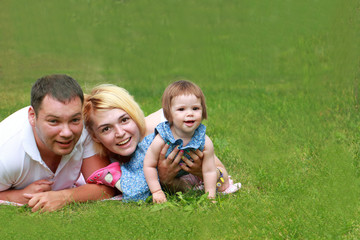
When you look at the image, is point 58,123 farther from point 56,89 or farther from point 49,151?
point 49,151

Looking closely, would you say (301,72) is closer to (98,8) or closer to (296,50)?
(296,50)

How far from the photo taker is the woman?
4899 mm

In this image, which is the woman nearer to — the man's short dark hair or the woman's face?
the woman's face

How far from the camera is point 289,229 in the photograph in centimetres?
421

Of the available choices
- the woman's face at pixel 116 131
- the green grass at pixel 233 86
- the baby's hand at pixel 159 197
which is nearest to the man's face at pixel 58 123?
the woman's face at pixel 116 131

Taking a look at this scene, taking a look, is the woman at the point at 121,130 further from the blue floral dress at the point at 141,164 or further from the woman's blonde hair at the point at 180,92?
the woman's blonde hair at the point at 180,92

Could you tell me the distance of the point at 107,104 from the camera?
5.00 meters

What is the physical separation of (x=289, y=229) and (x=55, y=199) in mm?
2110

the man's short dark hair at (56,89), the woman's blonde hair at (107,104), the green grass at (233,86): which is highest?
the man's short dark hair at (56,89)

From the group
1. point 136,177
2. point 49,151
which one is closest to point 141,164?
point 136,177

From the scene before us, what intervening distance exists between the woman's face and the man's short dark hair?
1.22ft

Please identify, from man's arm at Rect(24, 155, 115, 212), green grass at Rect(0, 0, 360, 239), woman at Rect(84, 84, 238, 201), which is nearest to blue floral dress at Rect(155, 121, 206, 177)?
woman at Rect(84, 84, 238, 201)

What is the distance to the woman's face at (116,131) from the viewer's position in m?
4.98

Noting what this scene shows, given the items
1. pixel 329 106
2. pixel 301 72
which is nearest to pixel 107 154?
pixel 329 106
